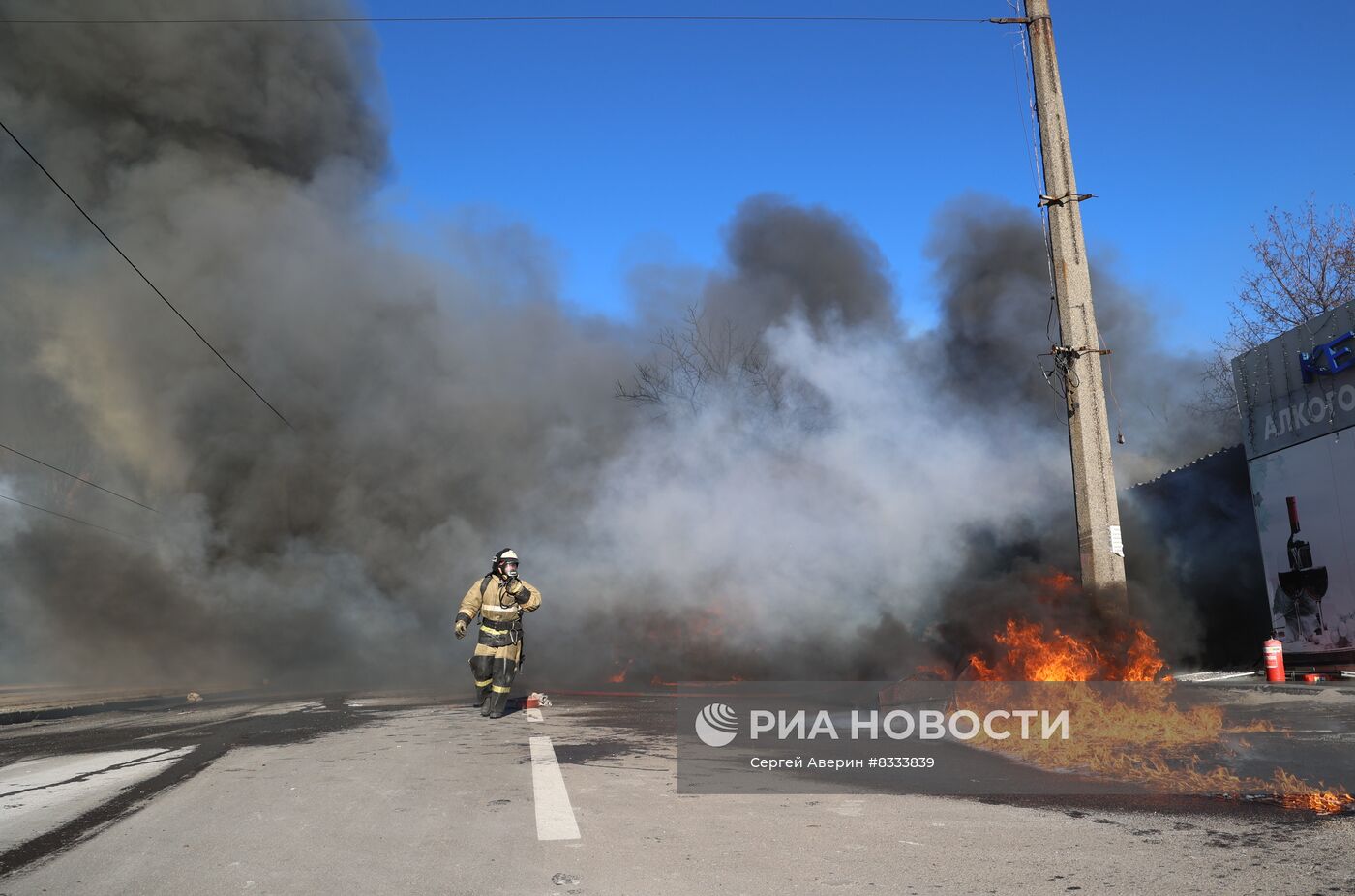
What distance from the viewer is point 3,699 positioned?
14.9 meters

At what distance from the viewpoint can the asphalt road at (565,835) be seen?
3.17 m

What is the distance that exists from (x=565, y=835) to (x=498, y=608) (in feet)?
16.7

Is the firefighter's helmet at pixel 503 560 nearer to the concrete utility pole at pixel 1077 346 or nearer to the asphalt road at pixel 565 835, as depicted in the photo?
the asphalt road at pixel 565 835

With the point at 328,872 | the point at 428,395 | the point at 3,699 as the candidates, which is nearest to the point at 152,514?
the point at 3,699

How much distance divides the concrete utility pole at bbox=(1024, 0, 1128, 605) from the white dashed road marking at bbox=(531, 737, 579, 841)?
5.20 metres

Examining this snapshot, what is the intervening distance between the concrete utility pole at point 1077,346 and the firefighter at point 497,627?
5.25 meters

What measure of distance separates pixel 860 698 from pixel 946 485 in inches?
94.1

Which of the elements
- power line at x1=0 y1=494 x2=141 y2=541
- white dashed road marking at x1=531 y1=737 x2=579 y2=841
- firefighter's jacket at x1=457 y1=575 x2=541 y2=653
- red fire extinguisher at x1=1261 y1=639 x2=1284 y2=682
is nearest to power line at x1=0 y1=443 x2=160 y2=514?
power line at x1=0 y1=494 x2=141 y2=541

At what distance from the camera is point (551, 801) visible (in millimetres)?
4406

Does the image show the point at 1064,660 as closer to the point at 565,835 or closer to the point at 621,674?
the point at 565,835

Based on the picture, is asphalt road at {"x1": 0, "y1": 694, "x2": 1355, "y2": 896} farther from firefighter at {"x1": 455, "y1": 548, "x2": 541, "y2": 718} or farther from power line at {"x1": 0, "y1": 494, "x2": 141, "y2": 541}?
power line at {"x1": 0, "y1": 494, "x2": 141, "y2": 541}

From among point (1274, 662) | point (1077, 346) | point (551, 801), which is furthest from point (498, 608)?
point (1274, 662)

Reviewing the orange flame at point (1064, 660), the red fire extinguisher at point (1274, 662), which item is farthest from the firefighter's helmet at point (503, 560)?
the red fire extinguisher at point (1274, 662)

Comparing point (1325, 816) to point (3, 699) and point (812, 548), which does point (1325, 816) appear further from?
point (3, 699)
